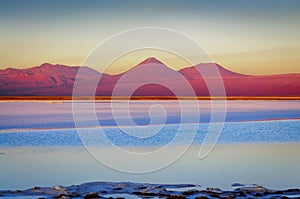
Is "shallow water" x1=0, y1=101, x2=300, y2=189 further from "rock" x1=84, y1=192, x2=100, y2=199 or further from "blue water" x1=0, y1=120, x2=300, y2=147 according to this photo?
"rock" x1=84, y1=192, x2=100, y2=199

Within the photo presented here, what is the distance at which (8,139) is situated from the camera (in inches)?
525

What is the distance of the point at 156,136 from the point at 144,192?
638cm

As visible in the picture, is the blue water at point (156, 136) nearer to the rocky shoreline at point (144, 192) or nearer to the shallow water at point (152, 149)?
the shallow water at point (152, 149)

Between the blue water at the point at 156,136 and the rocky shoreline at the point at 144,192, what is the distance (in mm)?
4218

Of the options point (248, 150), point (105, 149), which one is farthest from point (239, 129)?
point (105, 149)

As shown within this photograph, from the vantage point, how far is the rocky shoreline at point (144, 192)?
764 cm

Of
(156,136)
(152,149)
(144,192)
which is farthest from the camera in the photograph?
(156,136)

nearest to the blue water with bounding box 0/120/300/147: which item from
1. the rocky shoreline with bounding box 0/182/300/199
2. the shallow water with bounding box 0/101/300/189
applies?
the shallow water with bounding box 0/101/300/189

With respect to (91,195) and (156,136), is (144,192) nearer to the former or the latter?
(91,195)

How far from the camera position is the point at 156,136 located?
46.6ft

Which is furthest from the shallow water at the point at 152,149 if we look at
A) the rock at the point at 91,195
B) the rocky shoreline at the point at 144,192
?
the rock at the point at 91,195

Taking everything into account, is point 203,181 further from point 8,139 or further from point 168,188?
point 8,139

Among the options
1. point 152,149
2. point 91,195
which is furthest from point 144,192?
point 152,149

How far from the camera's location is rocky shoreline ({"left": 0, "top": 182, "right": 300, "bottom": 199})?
25.1 feet
